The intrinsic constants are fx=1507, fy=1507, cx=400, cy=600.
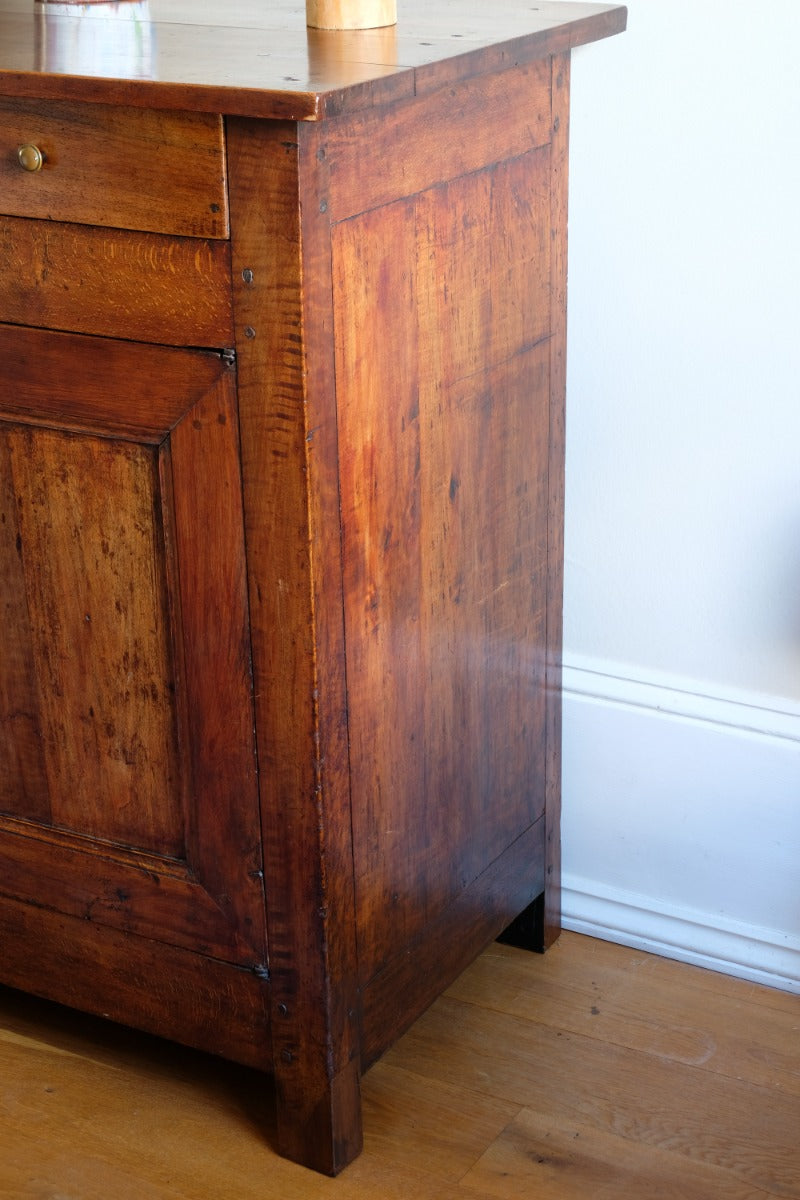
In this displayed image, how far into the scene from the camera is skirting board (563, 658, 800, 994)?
6.16 feet

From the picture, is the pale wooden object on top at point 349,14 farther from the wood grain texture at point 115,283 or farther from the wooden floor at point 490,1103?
the wooden floor at point 490,1103

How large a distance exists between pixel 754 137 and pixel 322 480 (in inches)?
27.2

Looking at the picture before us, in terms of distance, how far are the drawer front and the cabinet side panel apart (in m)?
0.13

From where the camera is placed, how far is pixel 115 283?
1386 millimetres

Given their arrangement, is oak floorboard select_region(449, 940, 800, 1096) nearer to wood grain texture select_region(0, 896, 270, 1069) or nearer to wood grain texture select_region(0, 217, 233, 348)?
wood grain texture select_region(0, 896, 270, 1069)

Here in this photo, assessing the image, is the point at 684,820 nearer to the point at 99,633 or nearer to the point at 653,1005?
the point at 653,1005

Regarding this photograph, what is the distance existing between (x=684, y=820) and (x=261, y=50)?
107 cm

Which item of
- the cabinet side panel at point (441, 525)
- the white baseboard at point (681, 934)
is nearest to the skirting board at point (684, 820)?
the white baseboard at point (681, 934)

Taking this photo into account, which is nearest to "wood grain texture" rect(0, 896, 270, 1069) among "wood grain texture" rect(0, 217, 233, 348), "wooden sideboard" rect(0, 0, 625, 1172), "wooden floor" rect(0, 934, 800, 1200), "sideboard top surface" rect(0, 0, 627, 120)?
"wooden sideboard" rect(0, 0, 625, 1172)

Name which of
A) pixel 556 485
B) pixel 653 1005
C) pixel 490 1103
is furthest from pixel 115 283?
pixel 653 1005

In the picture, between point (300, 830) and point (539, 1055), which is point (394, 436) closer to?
point (300, 830)

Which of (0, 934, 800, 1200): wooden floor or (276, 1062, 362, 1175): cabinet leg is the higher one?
(276, 1062, 362, 1175): cabinet leg

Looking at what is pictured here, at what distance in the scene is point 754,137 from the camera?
5.51 feet

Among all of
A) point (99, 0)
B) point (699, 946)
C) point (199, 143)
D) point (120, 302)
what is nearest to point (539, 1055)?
point (699, 946)
